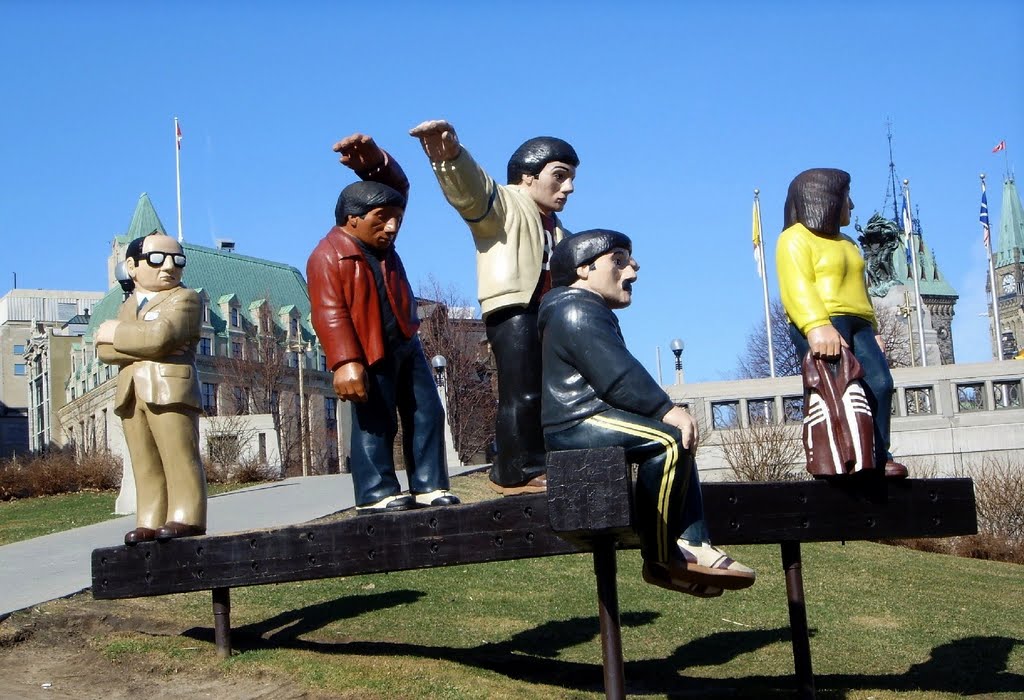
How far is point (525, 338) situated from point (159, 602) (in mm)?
3865

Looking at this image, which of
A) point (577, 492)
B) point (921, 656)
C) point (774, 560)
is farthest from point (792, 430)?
point (577, 492)

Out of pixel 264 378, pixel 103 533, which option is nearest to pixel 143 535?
pixel 103 533

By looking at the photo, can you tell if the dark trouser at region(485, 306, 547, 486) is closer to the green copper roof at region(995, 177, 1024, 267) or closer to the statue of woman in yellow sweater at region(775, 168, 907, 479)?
the statue of woman in yellow sweater at region(775, 168, 907, 479)

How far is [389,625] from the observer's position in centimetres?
823

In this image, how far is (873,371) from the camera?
590 cm

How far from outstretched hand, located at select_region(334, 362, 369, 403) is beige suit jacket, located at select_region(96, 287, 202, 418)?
1.20m

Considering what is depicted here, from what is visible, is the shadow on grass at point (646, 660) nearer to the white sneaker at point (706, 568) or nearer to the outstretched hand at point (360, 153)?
the white sneaker at point (706, 568)

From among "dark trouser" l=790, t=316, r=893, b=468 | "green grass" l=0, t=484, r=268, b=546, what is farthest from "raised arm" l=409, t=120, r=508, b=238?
"green grass" l=0, t=484, r=268, b=546

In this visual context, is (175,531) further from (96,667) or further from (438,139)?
(438,139)

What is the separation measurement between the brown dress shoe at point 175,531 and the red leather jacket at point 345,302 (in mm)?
1409

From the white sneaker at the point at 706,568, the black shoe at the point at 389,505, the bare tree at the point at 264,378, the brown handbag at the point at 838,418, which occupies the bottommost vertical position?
the white sneaker at the point at 706,568

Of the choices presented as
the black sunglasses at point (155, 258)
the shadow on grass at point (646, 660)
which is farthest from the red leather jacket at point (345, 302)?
the shadow on grass at point (646, 660)

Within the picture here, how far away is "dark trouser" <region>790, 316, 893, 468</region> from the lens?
5859 mm

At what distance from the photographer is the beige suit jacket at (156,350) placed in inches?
270
